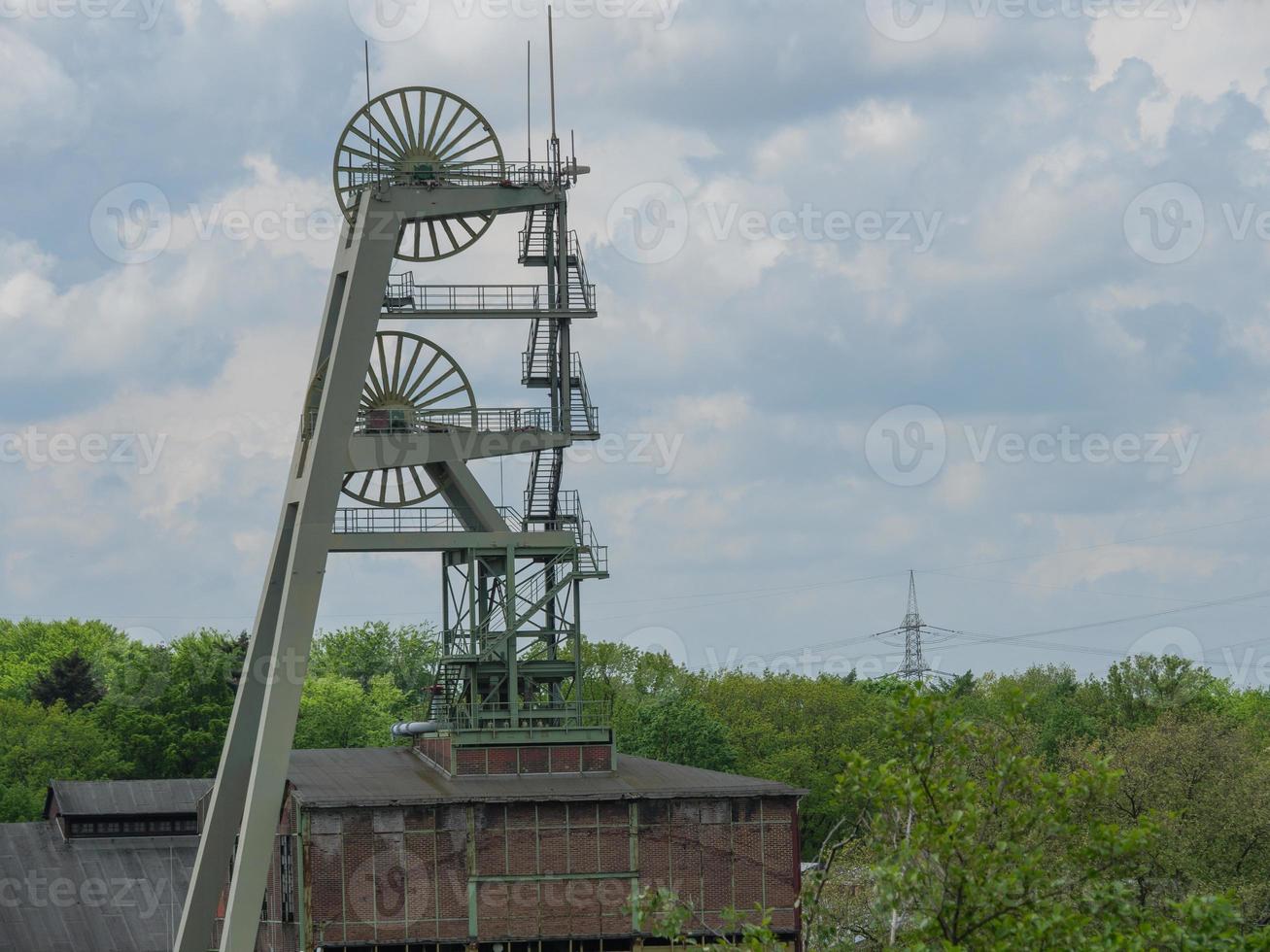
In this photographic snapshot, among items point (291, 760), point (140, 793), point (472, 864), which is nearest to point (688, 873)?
point (472, 864)

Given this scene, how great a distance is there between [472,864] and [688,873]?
514 centimetres

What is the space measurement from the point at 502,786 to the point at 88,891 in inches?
960

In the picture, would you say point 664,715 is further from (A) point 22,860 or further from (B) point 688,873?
(B) point 688,873

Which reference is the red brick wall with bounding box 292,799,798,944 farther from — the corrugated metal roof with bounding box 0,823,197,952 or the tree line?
the corrugated metal roof with bounding box 0,823,197,952

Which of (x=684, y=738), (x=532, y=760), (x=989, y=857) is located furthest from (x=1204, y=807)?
(x=989, y=857)

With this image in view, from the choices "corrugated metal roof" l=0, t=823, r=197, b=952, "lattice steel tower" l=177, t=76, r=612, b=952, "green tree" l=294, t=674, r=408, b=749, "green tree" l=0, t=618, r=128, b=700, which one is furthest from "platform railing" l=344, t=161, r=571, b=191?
"green tree" l=0, t=618, r=128, b=700

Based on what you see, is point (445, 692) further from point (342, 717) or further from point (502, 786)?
point (342, 717)

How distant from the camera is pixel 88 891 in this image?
2341 inches

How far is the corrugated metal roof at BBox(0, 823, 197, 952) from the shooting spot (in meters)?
56.6

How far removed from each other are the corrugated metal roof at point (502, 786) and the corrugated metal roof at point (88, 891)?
51.7 feet

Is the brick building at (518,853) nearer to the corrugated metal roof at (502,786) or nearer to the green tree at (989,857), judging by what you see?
the corrugated metal roof at (502,786)

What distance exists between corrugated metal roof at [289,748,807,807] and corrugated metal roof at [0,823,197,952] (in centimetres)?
1577

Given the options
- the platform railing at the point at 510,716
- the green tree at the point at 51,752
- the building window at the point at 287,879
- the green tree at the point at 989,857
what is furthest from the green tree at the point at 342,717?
the green tree at the point at 989,857

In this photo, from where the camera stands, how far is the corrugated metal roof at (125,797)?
2522 inches
